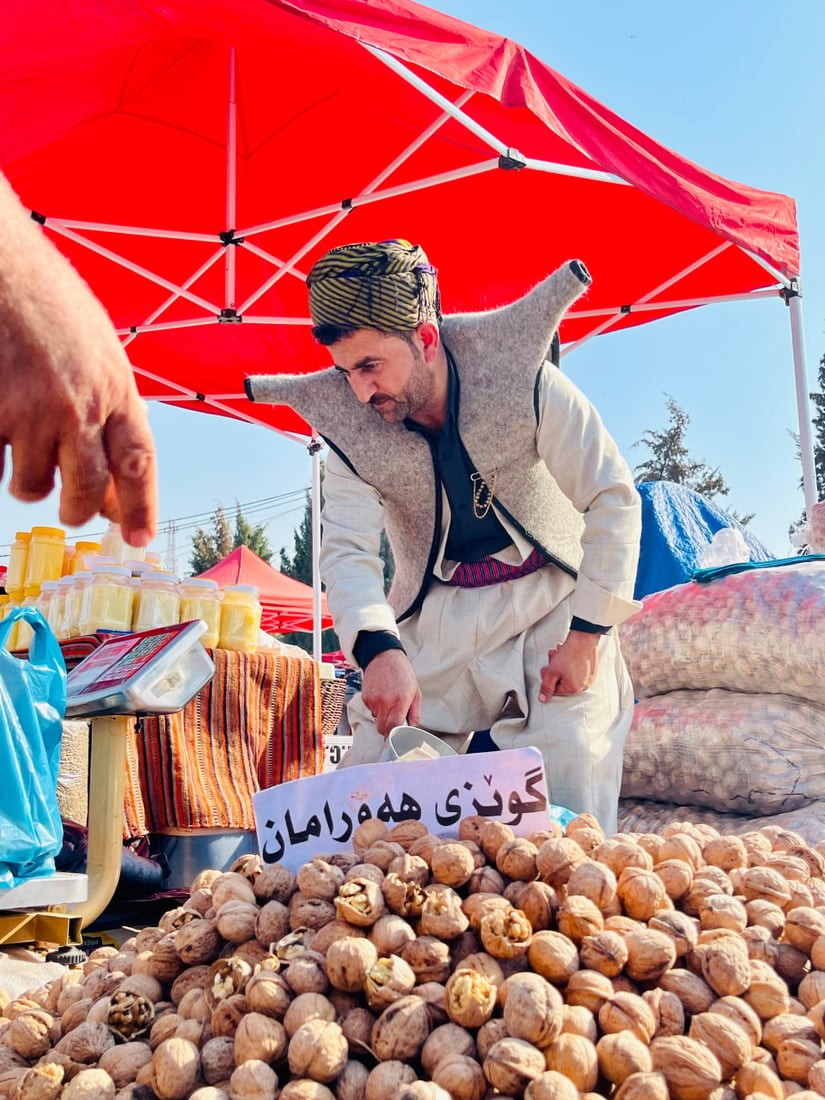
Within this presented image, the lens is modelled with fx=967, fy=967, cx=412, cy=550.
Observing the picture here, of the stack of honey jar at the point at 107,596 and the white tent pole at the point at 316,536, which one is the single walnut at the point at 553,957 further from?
the white tent pole at the point at 316,536

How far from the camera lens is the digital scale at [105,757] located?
1691mm

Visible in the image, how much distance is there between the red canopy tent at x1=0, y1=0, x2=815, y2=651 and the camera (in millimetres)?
3162

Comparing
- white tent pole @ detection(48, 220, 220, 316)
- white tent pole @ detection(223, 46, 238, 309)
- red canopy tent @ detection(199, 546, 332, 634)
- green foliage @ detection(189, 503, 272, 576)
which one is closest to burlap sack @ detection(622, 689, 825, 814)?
white tent pole @ detection(223, 46, 238, 309)

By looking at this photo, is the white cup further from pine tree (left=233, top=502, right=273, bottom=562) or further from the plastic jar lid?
pine tree (left=233, top=502, right=273, bottom=562)

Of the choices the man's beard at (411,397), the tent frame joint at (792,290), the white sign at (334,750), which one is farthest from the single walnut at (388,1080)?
the tent frame joint at (792,290)

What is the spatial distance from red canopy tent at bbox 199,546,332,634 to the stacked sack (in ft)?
28.9

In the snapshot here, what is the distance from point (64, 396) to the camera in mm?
632

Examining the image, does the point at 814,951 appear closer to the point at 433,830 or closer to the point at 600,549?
the point at 433,830

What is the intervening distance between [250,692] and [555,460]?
4.77 feet

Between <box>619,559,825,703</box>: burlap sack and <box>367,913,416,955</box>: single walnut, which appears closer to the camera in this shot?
<box>367,913,416,955</box>: single walnut

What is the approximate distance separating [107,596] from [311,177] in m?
2.97

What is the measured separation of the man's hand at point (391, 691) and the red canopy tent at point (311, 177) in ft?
7.25

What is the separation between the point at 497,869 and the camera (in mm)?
942

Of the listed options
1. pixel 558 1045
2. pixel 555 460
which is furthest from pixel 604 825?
pixel 558 1045
